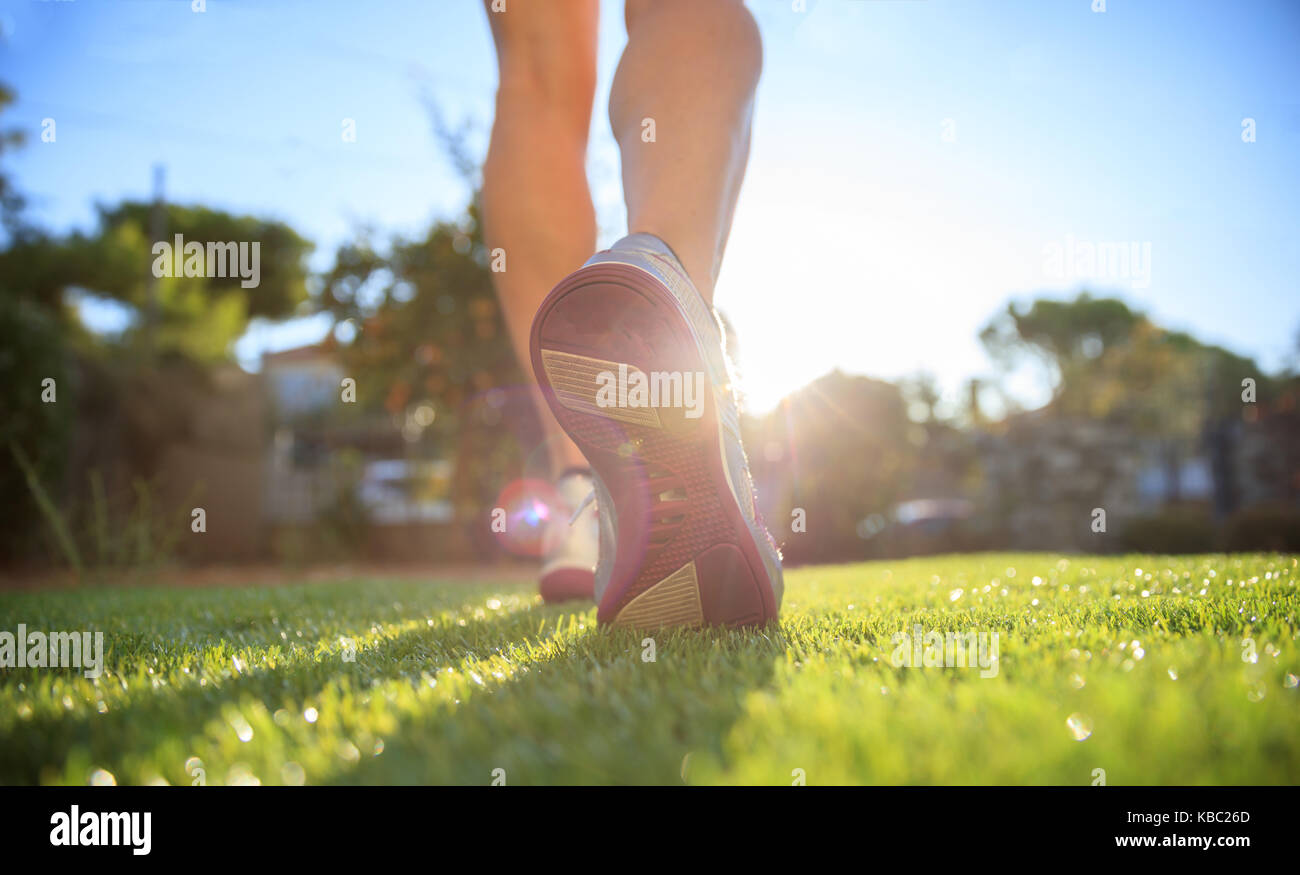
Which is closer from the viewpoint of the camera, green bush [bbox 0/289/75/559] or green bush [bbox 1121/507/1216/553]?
green bush [bbox 0/289/75/559]

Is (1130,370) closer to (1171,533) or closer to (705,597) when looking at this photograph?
(1171,533)

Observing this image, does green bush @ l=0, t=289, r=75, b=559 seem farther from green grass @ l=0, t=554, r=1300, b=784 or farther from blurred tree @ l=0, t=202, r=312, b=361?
green grass @ l=0, t=554, r=1300, b=784

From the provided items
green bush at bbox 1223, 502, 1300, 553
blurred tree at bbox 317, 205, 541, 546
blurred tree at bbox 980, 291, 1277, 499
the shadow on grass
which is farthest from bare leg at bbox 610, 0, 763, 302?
blurred tree at bbox 980, 291, 1277, 499

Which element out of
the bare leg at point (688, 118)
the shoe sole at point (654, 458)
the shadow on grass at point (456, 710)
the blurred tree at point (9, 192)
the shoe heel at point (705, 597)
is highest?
the blurred tree at point (9, 192)

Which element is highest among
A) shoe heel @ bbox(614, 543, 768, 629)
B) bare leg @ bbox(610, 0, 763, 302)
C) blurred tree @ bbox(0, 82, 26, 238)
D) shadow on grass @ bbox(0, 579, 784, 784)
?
blurred tree @ bbox(0, 82, 26, 238)

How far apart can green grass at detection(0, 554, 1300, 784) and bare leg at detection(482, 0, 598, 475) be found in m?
0.86

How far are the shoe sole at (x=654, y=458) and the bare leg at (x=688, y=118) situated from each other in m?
0.27

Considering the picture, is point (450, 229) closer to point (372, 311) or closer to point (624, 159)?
point (372, 311)

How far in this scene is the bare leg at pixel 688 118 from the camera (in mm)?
1487

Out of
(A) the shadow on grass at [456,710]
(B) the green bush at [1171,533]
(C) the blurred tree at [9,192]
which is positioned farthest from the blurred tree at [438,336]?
(C) the blurred tree at [9,192]

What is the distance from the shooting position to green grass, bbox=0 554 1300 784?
2.07 feet

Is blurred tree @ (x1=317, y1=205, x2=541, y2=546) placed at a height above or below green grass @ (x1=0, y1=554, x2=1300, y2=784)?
above

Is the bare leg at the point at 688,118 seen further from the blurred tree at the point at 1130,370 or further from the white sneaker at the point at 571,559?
the blurred tree at the point at 1130,370

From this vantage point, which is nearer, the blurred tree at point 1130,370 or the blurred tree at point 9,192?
the blurred tree at point 1130,370
